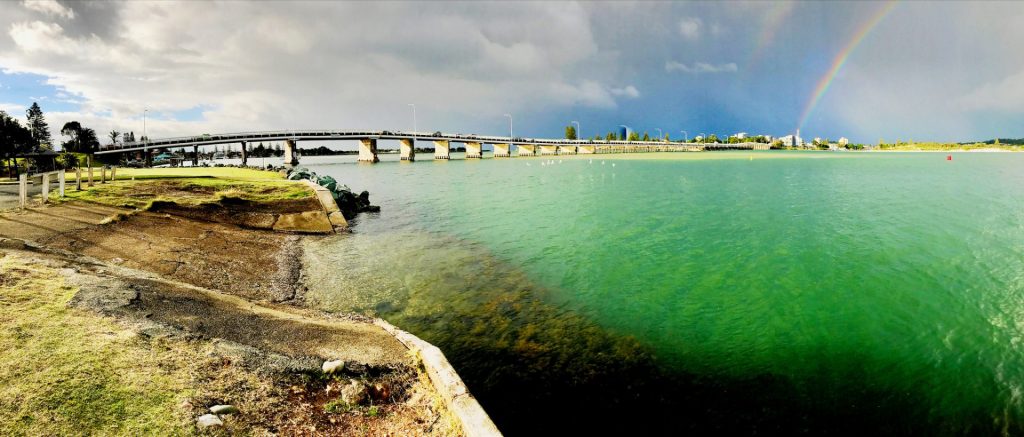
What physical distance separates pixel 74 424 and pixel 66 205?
19.7 m

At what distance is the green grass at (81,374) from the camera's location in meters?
4.93

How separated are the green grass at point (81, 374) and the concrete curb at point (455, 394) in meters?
3.03

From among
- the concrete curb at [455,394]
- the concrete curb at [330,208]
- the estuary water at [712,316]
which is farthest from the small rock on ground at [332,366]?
the concrete curb at [330,208]

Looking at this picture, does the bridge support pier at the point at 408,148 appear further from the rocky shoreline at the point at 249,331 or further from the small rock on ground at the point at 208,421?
the small rock on ground at the point at 208,421

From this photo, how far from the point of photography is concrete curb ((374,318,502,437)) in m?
5.57

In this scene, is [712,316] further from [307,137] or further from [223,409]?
[307,137]

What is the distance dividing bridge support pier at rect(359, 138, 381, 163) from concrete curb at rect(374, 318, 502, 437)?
149 metres

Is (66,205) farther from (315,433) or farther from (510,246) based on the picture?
(315,433)

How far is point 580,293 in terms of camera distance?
46.4 ft

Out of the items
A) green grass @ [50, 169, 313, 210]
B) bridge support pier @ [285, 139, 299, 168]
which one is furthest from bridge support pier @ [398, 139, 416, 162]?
green grass @ [50, 169, 313, 210]

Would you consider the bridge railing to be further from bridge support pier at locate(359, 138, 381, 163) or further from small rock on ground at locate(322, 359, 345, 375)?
small rock on ground at locate(322, 359, 345, 375)

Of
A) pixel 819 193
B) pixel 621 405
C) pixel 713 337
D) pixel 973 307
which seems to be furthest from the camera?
pixel 819 193

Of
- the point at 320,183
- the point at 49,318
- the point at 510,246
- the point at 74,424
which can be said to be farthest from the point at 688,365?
the point at 320,183

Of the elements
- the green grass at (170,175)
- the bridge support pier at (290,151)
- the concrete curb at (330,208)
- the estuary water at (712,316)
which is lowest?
the estuary water at (712,316)
